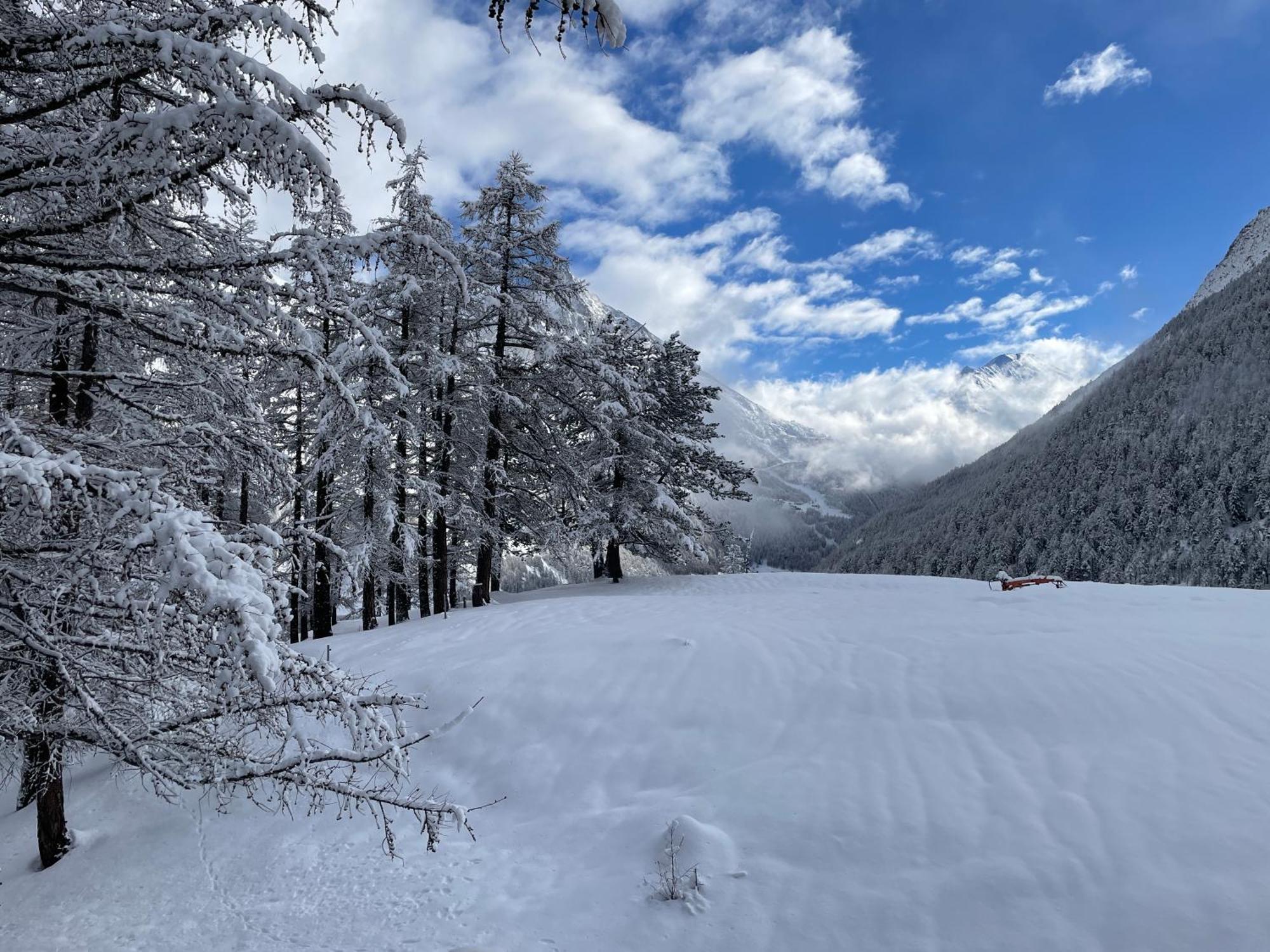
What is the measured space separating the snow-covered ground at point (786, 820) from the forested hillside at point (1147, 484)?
109m

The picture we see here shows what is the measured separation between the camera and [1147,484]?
115 meters

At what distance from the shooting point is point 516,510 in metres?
20.0

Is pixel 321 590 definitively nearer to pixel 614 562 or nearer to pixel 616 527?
pixel 616 527

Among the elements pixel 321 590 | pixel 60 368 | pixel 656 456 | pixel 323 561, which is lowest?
pixel 321 590

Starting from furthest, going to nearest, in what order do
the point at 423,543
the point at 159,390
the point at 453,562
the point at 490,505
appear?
the point at 453,562, the point at 423,543, the point at 490,505, the point at 159,390

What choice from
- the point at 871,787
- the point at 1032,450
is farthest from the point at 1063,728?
the point at 1032,450

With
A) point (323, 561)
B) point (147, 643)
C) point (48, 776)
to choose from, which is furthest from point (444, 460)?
point (147, 643)

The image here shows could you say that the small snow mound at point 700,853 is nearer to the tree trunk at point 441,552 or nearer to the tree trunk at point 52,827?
the tree trunk at point 52,827

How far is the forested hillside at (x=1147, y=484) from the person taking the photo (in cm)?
10219

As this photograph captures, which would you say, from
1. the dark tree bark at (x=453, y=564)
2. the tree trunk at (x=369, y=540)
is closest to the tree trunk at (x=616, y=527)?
the dark tree bark at (x=453, y=564)

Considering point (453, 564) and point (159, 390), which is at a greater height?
point (159, 390)

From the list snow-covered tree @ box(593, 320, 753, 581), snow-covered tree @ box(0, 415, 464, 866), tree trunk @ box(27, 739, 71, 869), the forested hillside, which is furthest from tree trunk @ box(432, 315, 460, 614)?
the forested hillside

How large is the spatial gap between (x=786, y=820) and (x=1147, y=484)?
14409cm

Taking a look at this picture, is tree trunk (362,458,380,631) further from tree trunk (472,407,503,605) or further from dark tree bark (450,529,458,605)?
dark tree bark (450,529,458,605)
